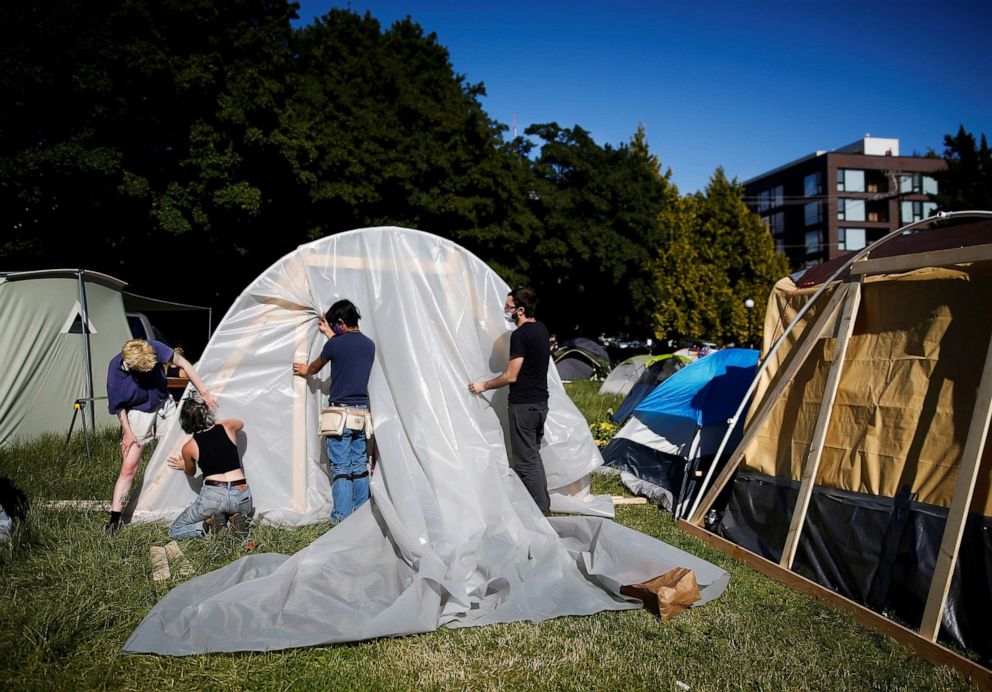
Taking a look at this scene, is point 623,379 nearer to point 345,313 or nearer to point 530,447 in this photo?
point 530,447

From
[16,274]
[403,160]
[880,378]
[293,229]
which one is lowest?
[880,378]

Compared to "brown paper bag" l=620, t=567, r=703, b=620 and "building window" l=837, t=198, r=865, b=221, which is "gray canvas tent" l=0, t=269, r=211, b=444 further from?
"building window" l=837, t=198, r=865, b=221

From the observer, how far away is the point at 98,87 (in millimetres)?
14422

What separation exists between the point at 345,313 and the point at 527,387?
1534 mm

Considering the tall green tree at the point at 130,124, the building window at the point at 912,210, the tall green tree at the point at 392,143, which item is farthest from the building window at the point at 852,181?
the tall green tree at the point at 130,124

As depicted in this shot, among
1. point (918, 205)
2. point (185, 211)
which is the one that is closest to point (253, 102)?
point (185, 211)

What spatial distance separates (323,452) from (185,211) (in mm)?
11613

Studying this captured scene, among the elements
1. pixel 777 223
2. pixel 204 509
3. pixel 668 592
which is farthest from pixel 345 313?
pixel 777 223

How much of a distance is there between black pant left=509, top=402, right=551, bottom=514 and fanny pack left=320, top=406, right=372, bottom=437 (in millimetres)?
1161

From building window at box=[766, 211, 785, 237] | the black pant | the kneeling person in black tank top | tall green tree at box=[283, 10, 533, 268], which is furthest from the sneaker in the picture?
building window at box=[766, 211, 785, 237]

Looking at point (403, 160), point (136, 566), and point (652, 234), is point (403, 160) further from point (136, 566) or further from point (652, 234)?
point (136, 566)

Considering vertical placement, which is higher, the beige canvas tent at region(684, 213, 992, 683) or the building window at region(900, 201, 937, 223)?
the building window at region(900, 201, 937, 223)

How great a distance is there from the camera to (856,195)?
164ft

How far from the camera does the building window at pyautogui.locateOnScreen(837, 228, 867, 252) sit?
49.8m
